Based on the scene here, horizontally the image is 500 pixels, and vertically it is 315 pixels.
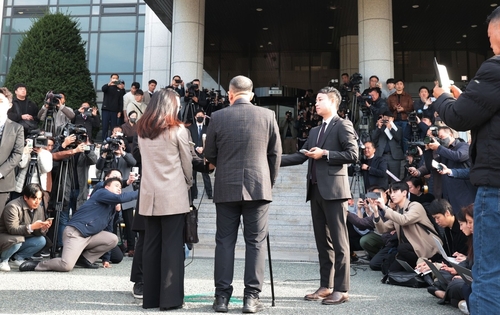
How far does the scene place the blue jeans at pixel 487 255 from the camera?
2.33 m

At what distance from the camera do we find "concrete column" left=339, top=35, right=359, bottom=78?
783 inches

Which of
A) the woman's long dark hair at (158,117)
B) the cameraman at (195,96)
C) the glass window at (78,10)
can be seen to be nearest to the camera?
the woman's long dark hair at (158,117)

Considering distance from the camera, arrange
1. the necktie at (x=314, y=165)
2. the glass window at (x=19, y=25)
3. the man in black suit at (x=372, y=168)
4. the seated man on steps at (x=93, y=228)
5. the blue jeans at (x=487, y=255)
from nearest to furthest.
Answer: the blue jeans at (x=487, y=255) → the necktie at (x=314, y=165) → the seated man on steps at (x=93, y=228) → the man in black suit at (x=372, y=168) → the glass window at (x=19, y=25)

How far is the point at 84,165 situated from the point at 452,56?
19.4 meters

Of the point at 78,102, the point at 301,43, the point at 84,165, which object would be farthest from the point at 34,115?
the point at 301,43

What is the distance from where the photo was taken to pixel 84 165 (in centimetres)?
799

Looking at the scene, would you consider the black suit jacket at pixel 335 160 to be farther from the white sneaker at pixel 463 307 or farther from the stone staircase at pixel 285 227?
the stone staircase at pixel 285 227

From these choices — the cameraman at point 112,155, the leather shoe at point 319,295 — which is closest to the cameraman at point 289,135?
the cameraman at point 112,155

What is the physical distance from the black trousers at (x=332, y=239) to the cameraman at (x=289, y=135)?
13884 mm

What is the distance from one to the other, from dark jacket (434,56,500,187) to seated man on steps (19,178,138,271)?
4389 millimetres

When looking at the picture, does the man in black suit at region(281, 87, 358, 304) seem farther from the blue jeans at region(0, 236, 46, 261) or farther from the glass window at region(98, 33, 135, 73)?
the glass window at region(98, 33, 135, 73)

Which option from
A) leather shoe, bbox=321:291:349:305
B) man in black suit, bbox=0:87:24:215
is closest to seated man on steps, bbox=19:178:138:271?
man in black suit, bbox=0:87:24:215

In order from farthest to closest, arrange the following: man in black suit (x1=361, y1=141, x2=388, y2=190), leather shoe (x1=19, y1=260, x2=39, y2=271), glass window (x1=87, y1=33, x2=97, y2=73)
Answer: glass window (x1=87, y1=33, x2=97, y2=73) < man in black suit (x1=361, y1=141, x2=388, y2=190) < leather shoe (x1=19, y1=260, x2=39, y2=271)

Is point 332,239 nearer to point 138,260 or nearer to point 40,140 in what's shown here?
point 138,260
